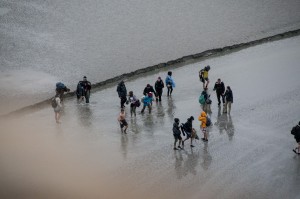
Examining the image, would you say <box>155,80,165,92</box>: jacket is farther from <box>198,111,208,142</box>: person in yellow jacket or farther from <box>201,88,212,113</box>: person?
<box>198,111,208,142</box>: person in yellow jacket

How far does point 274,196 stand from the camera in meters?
17.0

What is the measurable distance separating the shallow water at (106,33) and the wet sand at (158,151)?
5037 millimetres

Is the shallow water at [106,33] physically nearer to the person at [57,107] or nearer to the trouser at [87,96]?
the trouser at [87,96]

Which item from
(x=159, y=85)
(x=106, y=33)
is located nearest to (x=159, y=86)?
(x=159, y=85)

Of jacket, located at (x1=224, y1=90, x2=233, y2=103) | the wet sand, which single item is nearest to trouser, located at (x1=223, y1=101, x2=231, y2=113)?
jacket, located at (x1=224, y1=90, x2=233, y2=103)

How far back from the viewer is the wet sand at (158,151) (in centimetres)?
1778

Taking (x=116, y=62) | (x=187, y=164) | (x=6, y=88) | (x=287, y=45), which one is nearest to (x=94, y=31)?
(x=116, y=62)

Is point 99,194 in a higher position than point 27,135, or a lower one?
lower

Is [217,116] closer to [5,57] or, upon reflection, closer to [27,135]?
[27,135]

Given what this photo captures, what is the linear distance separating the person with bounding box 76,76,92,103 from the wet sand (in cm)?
51

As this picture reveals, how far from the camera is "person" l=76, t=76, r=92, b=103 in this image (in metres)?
26.4

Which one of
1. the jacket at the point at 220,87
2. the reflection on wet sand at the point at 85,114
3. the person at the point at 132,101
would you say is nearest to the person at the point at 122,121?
the person at the point at 132,101

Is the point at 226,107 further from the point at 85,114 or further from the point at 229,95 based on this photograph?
the point at 85,114

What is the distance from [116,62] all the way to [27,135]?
1252 cm
